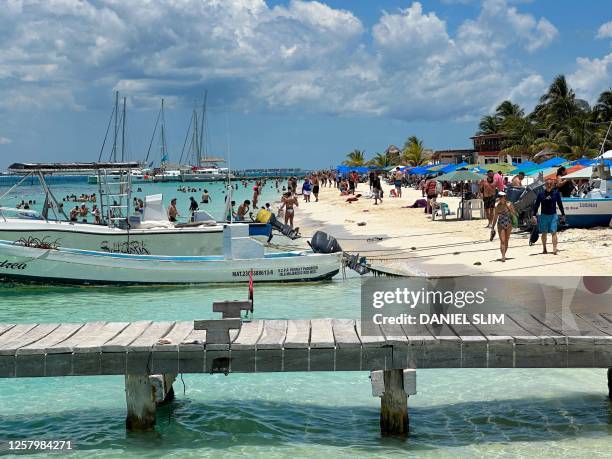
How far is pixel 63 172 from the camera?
66.4ft

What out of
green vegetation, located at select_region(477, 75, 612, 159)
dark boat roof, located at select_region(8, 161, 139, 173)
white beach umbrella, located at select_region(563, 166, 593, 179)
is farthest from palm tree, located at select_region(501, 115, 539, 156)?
dark boat roof, located at select_region(8, 161, 139, 173)

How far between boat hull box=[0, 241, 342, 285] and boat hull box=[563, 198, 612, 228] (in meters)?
9.37

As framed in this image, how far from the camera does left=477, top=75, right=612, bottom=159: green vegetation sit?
5788 cm

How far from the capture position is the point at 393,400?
29.3ft

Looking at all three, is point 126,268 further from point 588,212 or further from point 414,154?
point 414,154

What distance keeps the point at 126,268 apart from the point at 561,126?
55.3 metres

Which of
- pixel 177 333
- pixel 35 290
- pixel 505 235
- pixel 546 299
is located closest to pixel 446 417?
pixel 177 333

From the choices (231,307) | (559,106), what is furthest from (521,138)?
(231,307)

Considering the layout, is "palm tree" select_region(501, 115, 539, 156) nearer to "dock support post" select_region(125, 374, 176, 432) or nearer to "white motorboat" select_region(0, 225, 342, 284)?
"white motorboat" select_region(0, 225, 342, 284)

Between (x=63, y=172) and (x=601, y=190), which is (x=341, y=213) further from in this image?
(x=63, y=172)

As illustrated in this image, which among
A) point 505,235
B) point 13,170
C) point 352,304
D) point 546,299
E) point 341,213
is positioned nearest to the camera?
point 546,299

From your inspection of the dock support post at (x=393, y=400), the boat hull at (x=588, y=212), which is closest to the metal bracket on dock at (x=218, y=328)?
the dock support post at (x=393, y=400)

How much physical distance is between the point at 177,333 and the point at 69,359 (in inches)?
52.3

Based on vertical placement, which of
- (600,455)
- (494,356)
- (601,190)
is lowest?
(600,455)
